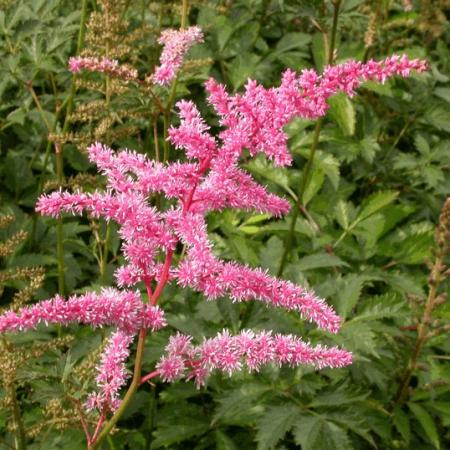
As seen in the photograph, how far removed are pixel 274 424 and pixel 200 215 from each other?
3.28 ft

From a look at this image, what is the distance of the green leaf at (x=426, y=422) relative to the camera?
3.00m

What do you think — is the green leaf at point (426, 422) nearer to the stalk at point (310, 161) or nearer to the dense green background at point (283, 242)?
the dense green background at point (283, 242)

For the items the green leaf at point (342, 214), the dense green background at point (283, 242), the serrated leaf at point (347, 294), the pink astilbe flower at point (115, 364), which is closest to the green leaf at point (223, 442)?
the dense green background at point (283, 242)

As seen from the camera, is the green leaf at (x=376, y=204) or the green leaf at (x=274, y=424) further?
the green leaf at (x=376, y=204)

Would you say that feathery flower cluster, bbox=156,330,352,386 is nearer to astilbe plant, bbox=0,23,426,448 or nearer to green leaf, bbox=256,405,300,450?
astilbe plant, bbox=0,23,426,448

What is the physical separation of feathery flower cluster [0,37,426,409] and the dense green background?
37 centimetres

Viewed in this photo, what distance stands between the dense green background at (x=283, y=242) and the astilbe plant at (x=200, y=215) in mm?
339

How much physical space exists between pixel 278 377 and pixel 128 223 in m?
1.21

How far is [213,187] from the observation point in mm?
Result: 1925

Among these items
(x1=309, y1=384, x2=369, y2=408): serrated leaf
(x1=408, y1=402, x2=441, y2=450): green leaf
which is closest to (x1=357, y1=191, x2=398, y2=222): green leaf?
(x1=408, y1=402, x2=441, y2=450): green leaf

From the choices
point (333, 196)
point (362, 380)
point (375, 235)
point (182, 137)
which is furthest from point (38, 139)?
point (182, 137)

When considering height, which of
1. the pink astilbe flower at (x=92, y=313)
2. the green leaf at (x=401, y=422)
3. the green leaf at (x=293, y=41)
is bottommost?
the green leaf at (x=401, y=422)

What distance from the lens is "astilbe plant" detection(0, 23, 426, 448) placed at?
1880 millimetres

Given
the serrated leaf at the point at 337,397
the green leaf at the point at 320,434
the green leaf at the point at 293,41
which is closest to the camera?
the green leaf at the point at 320,434
